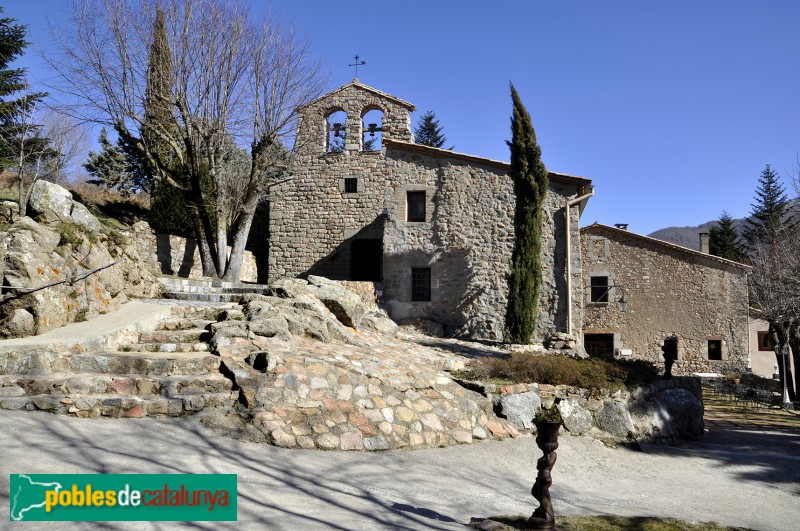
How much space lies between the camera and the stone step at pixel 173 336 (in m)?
7.79

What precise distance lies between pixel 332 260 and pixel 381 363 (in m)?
11.6

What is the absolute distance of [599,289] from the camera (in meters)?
25.9

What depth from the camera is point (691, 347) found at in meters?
24.5

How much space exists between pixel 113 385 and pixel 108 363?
0.50 m

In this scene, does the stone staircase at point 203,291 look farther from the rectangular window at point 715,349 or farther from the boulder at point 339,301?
the rectangular window at point 715,349

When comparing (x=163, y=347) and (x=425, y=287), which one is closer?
(x=163, y=347)

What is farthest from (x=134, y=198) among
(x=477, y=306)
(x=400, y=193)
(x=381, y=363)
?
(x=381, y=363)

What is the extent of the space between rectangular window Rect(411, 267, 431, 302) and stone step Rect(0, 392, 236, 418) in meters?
12.4

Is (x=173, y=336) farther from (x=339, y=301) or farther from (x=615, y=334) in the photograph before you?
(x=615, y=334)

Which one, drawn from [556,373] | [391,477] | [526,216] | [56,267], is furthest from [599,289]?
[56,267]

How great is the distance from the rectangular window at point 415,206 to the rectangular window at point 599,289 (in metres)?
10.8

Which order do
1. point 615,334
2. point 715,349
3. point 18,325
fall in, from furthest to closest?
point 615,334
point 715,349
point 18,325

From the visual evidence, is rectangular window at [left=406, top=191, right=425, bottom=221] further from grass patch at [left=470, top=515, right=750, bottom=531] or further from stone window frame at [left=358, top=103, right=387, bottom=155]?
grass patch at [left=470, top=515, right=750, bottom=531]

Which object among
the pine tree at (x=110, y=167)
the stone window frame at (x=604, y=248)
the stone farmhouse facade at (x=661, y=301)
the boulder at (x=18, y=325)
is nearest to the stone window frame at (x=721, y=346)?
the stone farmhouse facade at (x=661, y=301)
